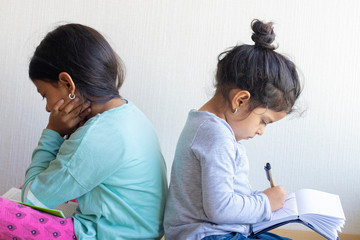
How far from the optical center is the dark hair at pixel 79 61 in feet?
2.63

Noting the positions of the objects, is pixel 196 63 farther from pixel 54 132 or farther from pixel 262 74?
pixel 54 132

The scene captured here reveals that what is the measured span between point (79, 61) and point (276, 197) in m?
0.52

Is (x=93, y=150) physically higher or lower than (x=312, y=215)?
higher

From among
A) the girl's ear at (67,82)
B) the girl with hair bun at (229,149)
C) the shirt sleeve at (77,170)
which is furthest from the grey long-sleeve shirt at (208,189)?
the girl's ear at (67,82)

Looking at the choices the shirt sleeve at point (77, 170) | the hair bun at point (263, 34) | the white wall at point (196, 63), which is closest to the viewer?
the shirt sleeve at point (77, 170)

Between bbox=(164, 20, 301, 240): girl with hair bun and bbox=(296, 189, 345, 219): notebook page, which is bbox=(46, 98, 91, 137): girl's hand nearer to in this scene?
bbox=(164, 20, 301, 240): girl with hair bun

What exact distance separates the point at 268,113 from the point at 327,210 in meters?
0.24

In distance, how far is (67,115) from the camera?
0.86 m

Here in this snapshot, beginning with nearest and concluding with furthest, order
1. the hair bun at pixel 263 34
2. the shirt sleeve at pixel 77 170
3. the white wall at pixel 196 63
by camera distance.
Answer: the shirt sleeve at pixel 77 170
the hair bun at pixel 263 34
the white wall at pixel 196 63

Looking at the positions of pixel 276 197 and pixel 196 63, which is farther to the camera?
pixel 196 63

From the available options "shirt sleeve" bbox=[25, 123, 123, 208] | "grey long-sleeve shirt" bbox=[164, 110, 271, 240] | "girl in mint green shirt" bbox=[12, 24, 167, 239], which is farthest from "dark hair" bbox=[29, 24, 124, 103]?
"grey long-sleeve shirt" bbox=[164, 110, 271, 240]

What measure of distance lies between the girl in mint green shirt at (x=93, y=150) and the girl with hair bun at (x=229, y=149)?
7 cm

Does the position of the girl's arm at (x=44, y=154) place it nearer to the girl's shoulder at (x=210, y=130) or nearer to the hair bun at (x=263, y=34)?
the girl's shoulder at (x=210, y=130)

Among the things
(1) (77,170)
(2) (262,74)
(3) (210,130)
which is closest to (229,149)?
(3) (210,130)
